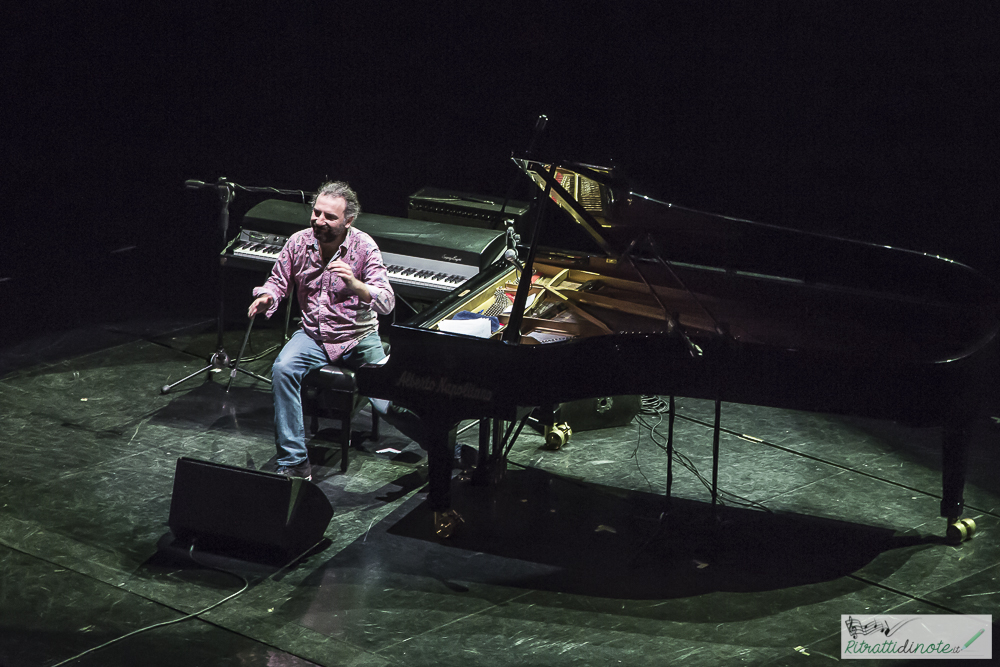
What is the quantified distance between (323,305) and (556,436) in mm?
1475

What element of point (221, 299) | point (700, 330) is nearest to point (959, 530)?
point (700, 330)

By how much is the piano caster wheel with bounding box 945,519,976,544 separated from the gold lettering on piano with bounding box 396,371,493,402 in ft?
7.60

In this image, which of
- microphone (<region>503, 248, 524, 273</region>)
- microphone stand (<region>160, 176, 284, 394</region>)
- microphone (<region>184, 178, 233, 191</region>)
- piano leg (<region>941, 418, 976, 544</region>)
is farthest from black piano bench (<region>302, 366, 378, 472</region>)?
piano leg (<region>941, 418, 976, 544</region>)

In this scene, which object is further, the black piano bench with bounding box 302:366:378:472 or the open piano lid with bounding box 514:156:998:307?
the black piano bench with bounding box 302:366:378:472

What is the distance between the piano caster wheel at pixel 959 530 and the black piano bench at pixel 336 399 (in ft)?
9.76

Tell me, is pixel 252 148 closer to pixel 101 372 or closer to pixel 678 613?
pixel 101 372

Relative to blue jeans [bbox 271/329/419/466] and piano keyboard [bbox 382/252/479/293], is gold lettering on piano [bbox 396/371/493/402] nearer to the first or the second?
blue jeans [bbox 271/329/419/466]

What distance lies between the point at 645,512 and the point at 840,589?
1064 millimetres

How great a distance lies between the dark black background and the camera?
704 centimetres

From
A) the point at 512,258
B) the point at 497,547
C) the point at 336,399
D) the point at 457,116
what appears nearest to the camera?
the point at 497,547

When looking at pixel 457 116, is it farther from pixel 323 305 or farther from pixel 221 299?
pixel 323 305

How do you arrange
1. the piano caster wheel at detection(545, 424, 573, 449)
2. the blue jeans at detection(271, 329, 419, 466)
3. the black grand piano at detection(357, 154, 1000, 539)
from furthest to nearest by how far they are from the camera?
1. the piano caster wheel at detection(545, 424, 573, 449)
2. the blue jeans at detection(271, 329, 419, 466)
3. the black grand piano at detection(357, 154, 1000, 539)

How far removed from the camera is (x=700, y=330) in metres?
Result: 5.21

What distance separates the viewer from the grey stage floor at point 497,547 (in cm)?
480
